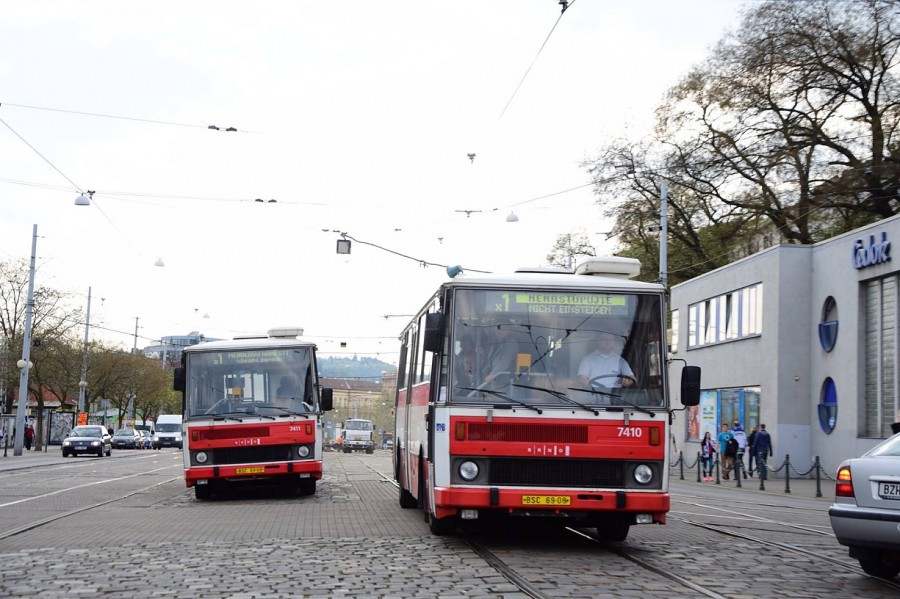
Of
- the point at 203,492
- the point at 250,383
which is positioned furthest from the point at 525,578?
the point at 203,492

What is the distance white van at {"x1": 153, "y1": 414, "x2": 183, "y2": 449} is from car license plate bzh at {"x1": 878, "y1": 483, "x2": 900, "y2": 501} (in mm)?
69201

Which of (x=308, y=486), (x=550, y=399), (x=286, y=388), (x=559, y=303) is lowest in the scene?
(x=308, y=486)

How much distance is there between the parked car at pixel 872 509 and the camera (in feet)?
30.2

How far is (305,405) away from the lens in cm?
2036

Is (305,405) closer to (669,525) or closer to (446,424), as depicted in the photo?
(669,525)

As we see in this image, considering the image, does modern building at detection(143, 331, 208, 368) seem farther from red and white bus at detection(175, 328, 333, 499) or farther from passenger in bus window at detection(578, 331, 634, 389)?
passenger in bus window at detection(578, 331, 634, 389)

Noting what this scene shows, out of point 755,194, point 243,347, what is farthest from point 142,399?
point 243,347

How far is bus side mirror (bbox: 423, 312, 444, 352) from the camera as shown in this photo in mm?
11625

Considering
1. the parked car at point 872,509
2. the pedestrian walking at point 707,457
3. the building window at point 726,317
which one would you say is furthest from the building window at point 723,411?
the parked car at point 872,509

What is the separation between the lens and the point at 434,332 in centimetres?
1162

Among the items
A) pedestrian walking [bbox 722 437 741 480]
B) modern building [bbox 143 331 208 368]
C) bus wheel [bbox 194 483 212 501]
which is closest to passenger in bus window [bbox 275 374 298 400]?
bus wheel [bbox 194 483 212 501]

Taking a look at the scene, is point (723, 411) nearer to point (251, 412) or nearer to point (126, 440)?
point (251, 412)

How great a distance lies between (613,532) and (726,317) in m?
30.8

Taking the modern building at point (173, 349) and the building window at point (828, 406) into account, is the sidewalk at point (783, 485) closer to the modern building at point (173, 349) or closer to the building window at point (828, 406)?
the building window at point (828, 406)
